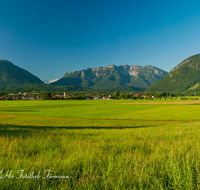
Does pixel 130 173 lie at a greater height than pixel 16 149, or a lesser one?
greater

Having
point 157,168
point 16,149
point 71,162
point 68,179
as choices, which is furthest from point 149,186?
point 16,149

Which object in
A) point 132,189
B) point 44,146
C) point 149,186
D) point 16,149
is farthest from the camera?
point 44,146

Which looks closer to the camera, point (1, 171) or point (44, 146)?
point (1, 171)

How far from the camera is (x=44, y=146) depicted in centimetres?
574

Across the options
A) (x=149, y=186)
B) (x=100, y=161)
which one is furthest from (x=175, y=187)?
(x=100, y=161)

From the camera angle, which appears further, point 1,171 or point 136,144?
point 136,144

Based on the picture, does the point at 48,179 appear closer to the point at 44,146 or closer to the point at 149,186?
the point at 149,186

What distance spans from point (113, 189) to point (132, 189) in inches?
13.8

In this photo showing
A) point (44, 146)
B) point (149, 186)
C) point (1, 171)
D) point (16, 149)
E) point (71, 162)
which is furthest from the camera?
point (44, 146)

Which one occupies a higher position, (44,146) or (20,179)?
(20,179)

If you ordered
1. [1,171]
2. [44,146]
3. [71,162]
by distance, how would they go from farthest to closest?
[44,146]
[71,162]
[1,171]

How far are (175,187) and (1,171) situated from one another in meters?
3.72

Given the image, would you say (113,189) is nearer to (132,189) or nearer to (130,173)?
(132,189)

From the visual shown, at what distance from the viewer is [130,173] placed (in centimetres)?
302
